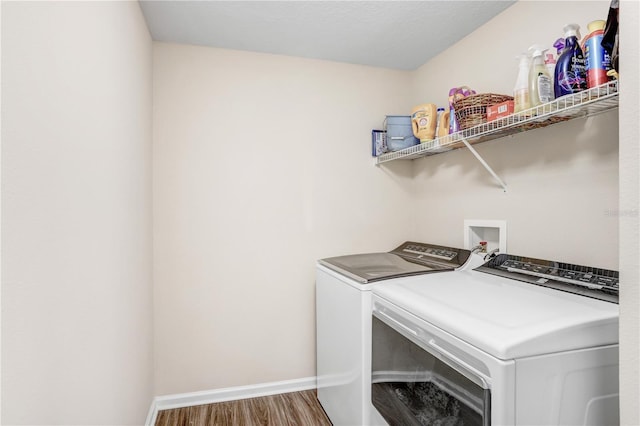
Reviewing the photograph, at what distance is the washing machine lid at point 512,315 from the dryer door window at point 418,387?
134 mm

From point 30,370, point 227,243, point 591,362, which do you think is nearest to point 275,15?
point 227,243

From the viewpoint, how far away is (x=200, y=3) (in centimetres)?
187

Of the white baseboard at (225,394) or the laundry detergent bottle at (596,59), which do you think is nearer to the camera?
the laundry detergent bottle at (596,59)

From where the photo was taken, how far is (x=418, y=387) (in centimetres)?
136

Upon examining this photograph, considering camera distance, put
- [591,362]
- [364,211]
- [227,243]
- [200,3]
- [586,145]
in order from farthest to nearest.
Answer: [364,211]
[227,243]
[200,3]
[586,145]
[591,362]

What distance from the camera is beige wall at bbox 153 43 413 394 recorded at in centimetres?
229

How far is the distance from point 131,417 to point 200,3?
211 centimetres

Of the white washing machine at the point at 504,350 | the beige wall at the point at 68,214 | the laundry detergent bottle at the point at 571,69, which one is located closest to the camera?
the beige wall at the point at 68,214

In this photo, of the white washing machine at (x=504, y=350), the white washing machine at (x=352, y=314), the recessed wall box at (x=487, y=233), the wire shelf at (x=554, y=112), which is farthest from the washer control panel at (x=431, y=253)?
the wire shelf at (x=554, y=112)

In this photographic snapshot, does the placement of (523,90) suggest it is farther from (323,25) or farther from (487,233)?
(323,25)

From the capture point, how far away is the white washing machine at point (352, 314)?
172cm

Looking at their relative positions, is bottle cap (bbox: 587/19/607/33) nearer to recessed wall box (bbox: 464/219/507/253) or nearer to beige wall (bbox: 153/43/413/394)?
recessed wall box (bbox: 464/219/507/253)

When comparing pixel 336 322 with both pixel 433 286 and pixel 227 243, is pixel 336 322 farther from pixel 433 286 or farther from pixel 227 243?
pixel 227 243
